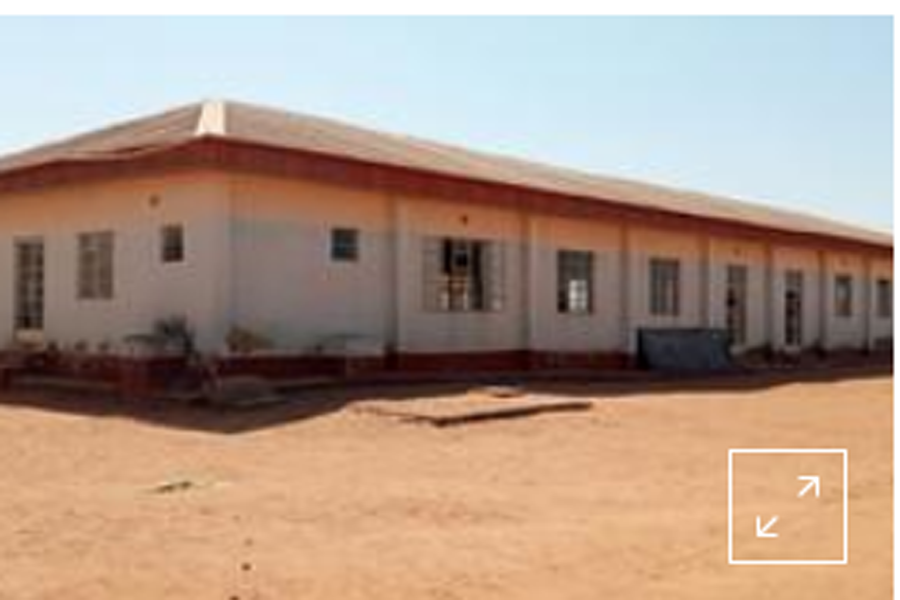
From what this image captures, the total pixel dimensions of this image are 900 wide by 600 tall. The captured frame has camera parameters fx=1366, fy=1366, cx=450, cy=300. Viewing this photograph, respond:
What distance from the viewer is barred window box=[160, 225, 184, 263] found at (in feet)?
63.5

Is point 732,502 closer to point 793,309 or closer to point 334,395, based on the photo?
point 334,395

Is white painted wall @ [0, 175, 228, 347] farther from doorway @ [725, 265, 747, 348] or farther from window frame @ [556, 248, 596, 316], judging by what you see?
doorway @ [725, 265, 747, 348]

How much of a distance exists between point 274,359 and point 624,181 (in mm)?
17818

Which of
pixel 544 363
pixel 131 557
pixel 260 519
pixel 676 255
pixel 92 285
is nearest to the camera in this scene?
pixel 131 557

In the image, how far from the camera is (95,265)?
21000 millimetres

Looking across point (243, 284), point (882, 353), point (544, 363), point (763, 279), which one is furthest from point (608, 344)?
point (882, 353)

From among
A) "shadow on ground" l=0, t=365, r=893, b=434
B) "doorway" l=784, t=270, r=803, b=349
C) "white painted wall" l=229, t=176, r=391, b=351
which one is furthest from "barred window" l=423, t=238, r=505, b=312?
"doorway" l=784, t=270, r=803, b=349

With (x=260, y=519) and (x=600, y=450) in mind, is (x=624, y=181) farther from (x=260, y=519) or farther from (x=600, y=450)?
(x=260, y=519)

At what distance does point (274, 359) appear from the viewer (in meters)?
19.4

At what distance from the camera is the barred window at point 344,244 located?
20.6 meters

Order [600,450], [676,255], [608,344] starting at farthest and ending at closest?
[676,255] → [608,344] → [600,450]

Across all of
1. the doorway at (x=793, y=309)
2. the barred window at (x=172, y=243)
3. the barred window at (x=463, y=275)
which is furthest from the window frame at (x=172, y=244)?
the doorway at (x=793, y=309)

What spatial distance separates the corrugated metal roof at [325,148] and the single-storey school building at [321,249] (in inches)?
3.8

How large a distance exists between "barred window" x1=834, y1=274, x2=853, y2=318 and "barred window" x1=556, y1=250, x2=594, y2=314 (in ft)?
40.7
